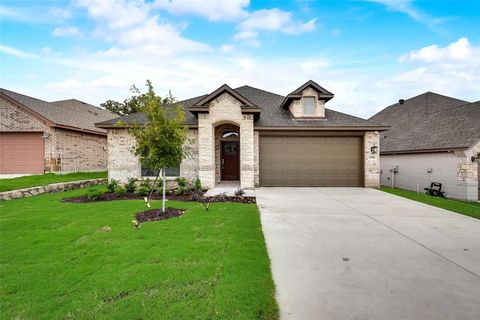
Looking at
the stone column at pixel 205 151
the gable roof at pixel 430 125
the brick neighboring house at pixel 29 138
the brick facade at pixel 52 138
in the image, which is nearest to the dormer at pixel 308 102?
the stone column at pixel 205 151

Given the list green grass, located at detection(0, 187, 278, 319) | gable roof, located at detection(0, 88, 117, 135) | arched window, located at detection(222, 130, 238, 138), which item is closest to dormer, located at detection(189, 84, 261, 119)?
arched window, located at detection(222, 130, 238, 138)

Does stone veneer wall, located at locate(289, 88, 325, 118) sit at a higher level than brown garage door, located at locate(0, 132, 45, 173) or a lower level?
higher

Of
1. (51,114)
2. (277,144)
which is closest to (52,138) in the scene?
(51,114)

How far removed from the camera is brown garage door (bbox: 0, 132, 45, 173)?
49.5 ft

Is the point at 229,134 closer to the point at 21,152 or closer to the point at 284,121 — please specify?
the point at 284,121

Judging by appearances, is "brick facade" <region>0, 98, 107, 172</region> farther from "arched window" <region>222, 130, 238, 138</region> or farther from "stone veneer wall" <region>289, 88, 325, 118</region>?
"stone veneer wall" <region>289, 88, 325, 118</region>

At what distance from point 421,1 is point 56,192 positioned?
18557 millimetres

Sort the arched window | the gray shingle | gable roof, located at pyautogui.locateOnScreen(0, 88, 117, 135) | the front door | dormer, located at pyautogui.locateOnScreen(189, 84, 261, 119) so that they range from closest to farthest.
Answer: dormer, located at pyautogui.locateOnScreen(189, 84, 261, 119) < the gray shingle < the arched window < the front door < gable roof, located at pyautogui.locateOnScreen(0, 88, 117, 135)

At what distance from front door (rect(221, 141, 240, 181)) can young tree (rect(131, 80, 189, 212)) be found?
6.51 metres

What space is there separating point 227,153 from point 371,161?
7.64 metres

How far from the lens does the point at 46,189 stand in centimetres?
1068

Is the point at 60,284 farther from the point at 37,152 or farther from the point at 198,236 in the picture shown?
the point at 37,152

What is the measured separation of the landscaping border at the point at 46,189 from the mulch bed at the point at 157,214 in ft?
22.0

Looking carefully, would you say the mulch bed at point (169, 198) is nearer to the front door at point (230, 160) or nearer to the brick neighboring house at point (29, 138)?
the front door at point (230, 160)
